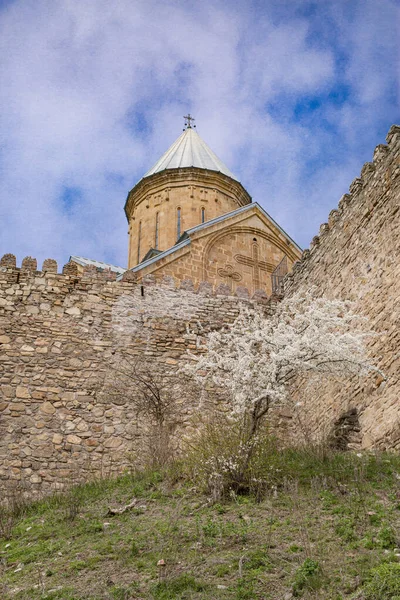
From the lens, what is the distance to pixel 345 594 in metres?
4.63

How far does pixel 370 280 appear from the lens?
9.98 m

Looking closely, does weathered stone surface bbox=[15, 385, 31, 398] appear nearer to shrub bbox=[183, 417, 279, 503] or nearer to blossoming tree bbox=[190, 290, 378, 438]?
blossoming tree bbox=[190, 290, 378, 438]

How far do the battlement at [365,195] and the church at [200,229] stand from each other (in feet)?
12.5

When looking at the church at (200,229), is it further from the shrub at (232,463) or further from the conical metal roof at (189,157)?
the shrub at (232,463)

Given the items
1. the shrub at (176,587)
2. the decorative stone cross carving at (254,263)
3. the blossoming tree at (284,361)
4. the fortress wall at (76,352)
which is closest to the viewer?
the shrub at (176,587)

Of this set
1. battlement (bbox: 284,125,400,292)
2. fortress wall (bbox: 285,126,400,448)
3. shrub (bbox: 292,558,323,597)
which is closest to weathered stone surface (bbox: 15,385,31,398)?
fortress wall (bbox: 285,126,400,448)

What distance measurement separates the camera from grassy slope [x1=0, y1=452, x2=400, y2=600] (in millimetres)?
5004

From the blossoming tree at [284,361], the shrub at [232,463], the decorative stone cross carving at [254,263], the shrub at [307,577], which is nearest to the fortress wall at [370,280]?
the blossoming tree at [284,361]

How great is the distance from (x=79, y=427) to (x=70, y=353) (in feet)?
4.33

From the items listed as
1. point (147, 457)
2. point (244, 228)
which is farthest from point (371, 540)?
point (244, 228)

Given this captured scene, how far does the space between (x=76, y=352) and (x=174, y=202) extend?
1147 centimetres

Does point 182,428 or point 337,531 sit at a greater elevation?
point 182,428

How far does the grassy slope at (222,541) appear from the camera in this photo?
5.00 m

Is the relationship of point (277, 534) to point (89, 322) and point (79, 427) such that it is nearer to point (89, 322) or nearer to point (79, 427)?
point (79, 427)
